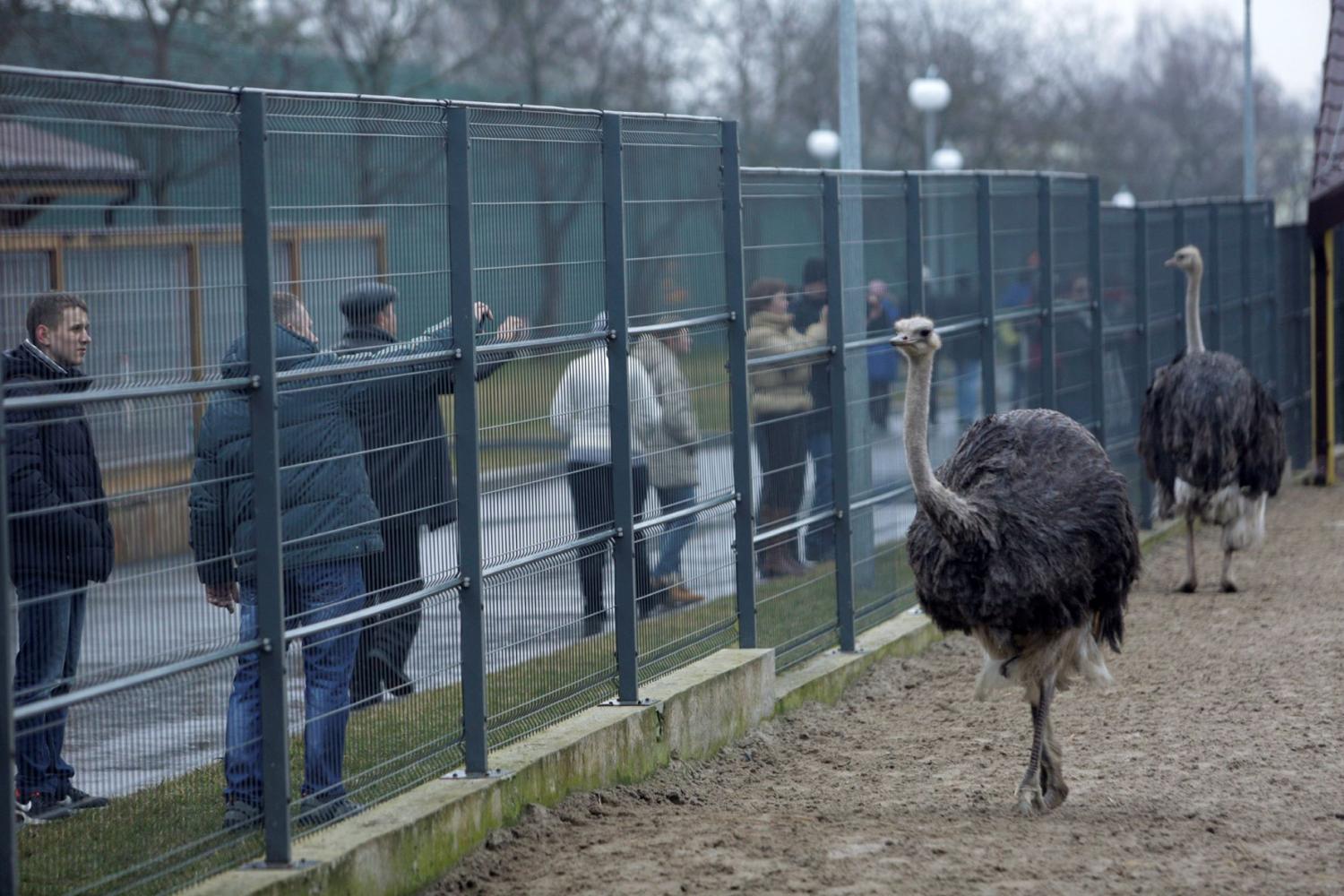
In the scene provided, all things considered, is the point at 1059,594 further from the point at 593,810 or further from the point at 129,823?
the point at 129,823

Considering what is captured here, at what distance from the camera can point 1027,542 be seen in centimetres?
Result: 650

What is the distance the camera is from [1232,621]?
10.3 meters

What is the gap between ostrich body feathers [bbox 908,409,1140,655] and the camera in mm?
6445

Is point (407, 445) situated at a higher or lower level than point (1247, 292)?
lower

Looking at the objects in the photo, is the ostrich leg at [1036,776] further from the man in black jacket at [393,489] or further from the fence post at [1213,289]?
the fence post at [1213,289]

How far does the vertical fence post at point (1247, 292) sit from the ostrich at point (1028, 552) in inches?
369

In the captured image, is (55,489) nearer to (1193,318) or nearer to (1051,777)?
(1051,777)

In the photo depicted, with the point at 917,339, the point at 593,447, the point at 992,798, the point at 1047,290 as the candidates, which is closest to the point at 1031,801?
the point at 992,798

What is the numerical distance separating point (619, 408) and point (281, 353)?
1.87 metres

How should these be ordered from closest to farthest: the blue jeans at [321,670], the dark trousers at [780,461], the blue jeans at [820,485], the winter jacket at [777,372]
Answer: the blue jeans at [321,670]
the winter jacket at [777,372]
the dark trousers at [780,461]
the blue jeans at [820,485]

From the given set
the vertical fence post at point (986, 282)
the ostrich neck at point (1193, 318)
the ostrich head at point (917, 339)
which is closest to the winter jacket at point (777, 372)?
the ostrich head at point (917, 339)

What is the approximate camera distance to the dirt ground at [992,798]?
5.43m

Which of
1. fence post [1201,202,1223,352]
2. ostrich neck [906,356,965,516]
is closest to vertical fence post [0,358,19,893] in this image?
ostrich neck [906,356,965,516]

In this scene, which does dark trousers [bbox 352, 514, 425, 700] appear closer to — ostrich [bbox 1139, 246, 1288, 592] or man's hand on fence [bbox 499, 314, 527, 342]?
man's hand on fence [bbox 499, 314, 527, 342]
